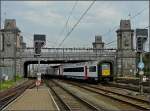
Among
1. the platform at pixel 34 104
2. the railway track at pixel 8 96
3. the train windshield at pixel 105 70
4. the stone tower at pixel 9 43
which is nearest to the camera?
the platform at pixel 34 104

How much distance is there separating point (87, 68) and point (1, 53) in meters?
39.9

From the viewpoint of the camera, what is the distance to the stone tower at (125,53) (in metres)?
99.6

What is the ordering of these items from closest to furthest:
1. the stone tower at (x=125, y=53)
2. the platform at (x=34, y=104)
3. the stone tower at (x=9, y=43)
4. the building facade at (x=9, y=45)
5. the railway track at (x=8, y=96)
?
the platform at (x=34, y=104) → the railway track at (x=8, y=96) → the building facade at (x=9, y=45) → the stone tower at (x=9, y=43) → the stone tower at (x=125, y=53)

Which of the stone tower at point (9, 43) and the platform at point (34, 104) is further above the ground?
the stone tower at point (9, 43)

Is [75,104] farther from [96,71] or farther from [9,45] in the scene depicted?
[9,45]

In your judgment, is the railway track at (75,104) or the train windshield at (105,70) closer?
the railway track at (75,104)

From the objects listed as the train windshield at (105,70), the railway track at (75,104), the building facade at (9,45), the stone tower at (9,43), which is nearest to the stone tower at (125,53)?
the building facade at (9,45)

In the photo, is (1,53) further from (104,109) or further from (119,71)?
(104,109)

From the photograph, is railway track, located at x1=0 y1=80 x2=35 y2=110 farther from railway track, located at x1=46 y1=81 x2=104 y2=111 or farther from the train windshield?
the train windshield

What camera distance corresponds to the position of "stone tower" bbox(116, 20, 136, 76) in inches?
3922

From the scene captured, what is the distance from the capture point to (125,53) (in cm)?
10094

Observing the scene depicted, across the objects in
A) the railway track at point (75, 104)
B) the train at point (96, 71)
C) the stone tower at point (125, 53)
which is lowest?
the railway track at point (75, 104)

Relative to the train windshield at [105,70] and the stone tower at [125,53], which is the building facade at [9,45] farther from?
the train windshield at [105,70]

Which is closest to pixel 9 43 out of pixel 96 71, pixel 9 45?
pixel 9 45
